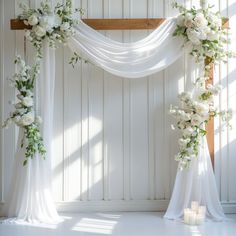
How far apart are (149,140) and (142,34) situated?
113cm

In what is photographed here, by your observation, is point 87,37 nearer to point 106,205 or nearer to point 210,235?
point 106,205

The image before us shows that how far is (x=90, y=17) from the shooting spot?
4.75 metres

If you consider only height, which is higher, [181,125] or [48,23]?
[48,23]

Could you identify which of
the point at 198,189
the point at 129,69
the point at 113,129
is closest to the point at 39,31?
the point at 129,69

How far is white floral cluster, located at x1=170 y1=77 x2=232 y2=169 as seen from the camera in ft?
14.4

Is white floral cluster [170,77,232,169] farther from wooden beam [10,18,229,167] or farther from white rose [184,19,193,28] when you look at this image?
white rose [184,19,193,28]

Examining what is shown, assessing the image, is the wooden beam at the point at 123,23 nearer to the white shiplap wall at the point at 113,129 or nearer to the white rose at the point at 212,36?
the white shiplap wall at the point at 113,129

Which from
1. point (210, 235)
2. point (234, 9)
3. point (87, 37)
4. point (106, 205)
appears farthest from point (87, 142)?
point (234, 9)

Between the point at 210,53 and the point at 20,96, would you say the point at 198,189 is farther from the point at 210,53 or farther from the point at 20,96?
the point at 20,96

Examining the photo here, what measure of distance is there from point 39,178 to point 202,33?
6.89 ft

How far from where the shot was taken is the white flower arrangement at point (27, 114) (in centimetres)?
429

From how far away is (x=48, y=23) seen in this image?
4348 mm

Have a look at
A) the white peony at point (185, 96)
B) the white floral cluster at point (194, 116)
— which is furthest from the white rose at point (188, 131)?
the white peony at point (185, 96)

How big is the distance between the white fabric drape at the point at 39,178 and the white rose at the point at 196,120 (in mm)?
1403
